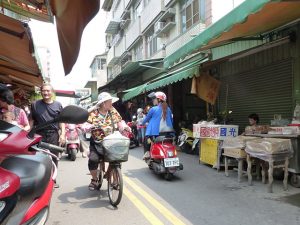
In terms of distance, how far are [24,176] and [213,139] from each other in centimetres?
740

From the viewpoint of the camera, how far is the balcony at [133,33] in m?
26.8

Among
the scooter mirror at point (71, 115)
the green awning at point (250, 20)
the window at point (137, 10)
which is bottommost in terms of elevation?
the scooter mirror at point (71, 115)

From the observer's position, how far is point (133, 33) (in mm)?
28812

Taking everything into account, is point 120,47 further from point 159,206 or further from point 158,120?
point 159,206

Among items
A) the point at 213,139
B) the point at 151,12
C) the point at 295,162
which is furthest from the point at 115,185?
the point at 151,12

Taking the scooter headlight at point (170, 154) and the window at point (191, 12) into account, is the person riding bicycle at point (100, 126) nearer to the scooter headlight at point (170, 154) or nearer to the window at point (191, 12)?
the scooter headlight at point (170, 154)

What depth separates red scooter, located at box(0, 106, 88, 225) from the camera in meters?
2.04

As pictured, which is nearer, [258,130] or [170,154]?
[170,154]

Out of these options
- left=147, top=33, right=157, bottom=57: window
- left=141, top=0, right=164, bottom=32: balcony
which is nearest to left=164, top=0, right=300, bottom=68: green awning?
left=141, top=0, right=164, bottom=32: balcony

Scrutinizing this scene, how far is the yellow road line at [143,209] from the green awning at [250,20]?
3.18m

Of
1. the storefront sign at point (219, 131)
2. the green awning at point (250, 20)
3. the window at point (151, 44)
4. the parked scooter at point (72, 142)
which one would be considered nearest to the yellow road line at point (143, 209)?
the storefront sign at point (219, 131)

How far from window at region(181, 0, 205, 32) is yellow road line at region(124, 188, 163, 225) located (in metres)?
9.79

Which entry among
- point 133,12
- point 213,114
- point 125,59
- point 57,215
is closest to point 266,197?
point 57,215

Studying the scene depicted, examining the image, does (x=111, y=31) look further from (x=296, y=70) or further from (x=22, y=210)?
(x=22, y=210)
